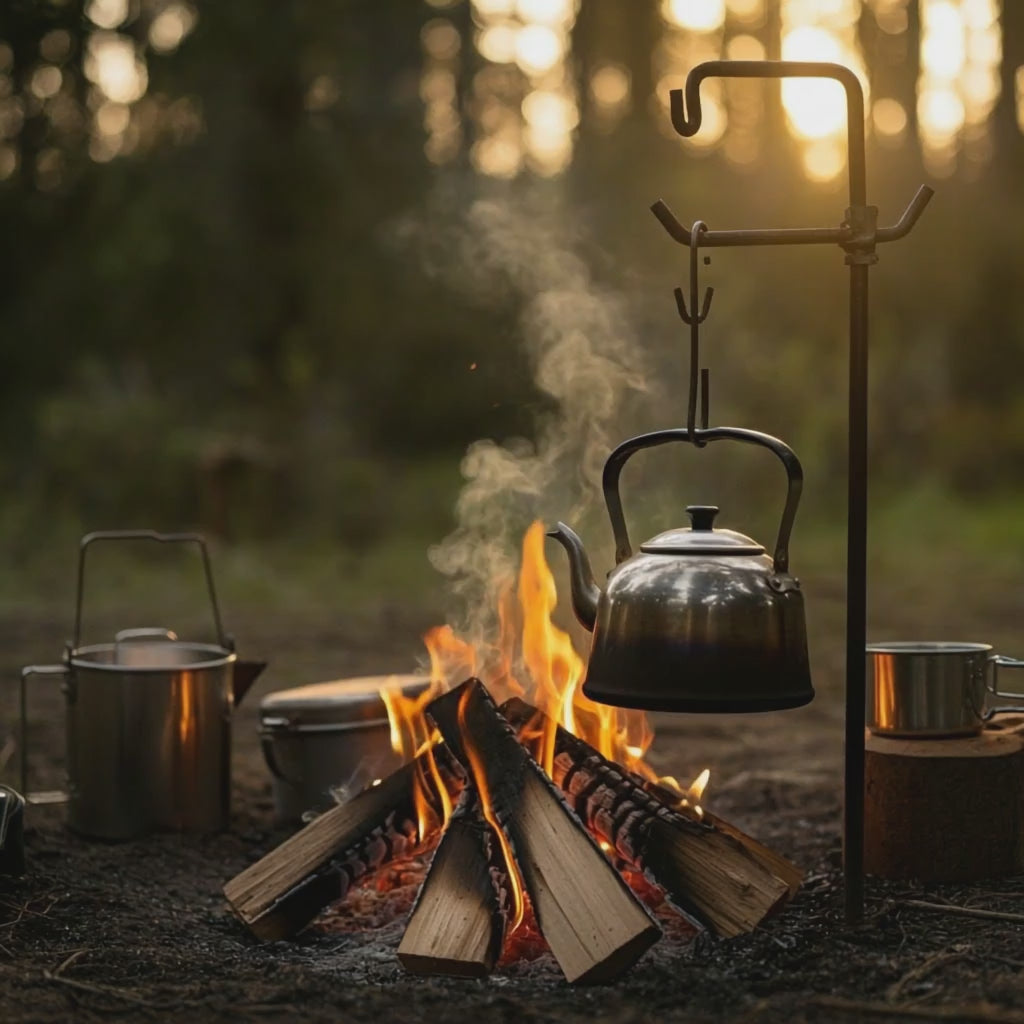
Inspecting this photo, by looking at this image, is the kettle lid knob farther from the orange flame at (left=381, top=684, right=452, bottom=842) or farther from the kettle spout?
the orange flame at (left=381, top=684, right=452, bottom=842)

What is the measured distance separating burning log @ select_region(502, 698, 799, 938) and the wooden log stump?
0.88 feet

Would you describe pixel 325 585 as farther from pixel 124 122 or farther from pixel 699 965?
pixel 699 965

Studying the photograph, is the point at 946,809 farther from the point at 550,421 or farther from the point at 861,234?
the point at 550,421

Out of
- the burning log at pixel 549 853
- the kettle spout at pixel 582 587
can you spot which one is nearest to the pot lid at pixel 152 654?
the burning log at pixel 549 853

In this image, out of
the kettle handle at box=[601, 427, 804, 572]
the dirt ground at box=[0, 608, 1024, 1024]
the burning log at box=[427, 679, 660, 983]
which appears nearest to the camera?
the dirt ground at box=[0, 608, 1024, 1024]

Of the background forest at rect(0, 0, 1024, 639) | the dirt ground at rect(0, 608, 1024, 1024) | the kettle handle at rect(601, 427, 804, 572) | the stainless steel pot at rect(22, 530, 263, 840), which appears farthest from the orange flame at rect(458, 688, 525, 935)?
the background forest at rect(0, 0, 1024, 639)

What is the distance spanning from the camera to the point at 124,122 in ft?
45.7

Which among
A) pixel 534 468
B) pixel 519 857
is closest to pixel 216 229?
pixel 534 468

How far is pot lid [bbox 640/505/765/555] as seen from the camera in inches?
108

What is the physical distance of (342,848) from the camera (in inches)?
132

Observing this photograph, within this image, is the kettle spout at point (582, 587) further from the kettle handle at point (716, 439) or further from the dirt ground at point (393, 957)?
the dirt ground at point (393, 957)

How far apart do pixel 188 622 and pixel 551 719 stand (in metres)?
5.77

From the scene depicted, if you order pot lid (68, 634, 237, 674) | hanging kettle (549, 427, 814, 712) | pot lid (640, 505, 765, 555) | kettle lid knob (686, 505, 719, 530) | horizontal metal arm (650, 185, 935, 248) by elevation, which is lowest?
pot lid (68, 634, 237, 674)

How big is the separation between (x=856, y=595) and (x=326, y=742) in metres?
2.00
